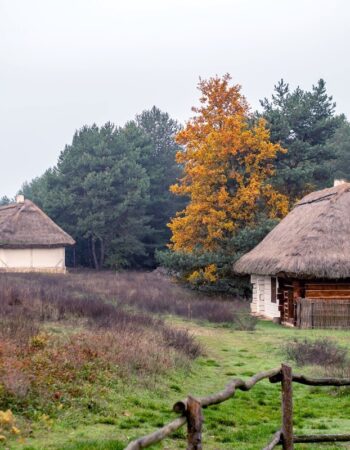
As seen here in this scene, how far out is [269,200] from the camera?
30.8m

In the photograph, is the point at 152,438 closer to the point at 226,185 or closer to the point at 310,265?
the point at 310,265

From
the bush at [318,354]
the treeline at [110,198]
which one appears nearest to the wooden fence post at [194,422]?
the bush at [318,354]

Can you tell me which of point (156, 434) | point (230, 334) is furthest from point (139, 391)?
point (230, 334)

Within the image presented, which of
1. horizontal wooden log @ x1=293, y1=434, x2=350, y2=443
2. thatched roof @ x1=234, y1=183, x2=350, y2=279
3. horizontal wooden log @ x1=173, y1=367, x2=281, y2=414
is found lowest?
horizontal wooden log @ x1=293, y1=434, x2=350, y2=443

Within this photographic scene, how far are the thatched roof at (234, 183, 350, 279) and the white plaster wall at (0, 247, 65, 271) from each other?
750 inches

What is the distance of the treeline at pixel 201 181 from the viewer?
96.0 ft

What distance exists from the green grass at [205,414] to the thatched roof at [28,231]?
97.1 feet

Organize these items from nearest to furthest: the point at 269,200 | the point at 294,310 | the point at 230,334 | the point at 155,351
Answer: the point at 155,351
the point at 230,334
the point at 294,310
the point at 269,200

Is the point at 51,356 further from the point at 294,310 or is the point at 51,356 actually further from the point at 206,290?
the point at 206,290

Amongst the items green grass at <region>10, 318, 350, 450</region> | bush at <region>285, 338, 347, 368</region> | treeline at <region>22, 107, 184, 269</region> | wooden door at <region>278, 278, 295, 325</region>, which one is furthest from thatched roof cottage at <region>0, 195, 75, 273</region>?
green grass at <region>10, 318, 350, 450</region>

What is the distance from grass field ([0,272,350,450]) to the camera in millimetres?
7379

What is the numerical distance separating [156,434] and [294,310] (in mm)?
18264

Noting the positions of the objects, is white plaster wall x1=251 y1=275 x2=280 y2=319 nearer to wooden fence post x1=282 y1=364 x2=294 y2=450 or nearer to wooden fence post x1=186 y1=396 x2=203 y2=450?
wooden fence post x1=282 y1=364 x2=294 y2=450

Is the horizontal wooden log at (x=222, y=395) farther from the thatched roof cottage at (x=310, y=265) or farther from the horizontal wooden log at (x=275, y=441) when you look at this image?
the thatched roof cottage at (x=310, y=265)
